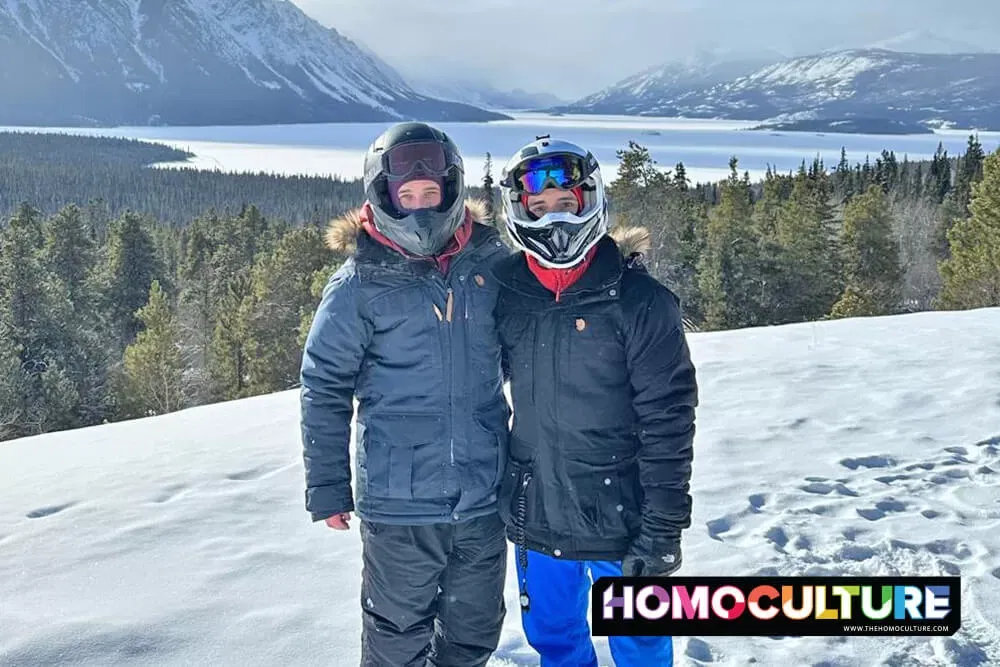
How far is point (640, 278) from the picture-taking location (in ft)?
9.04

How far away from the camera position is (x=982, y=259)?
83.8 feet

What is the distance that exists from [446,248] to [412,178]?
11.3 inches

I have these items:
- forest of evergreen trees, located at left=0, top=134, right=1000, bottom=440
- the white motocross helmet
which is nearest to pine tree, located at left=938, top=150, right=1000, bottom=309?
forest of evergreen trees, located at left=0, top=134, right=1000, bottom=440

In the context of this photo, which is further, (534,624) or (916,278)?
(916,278)

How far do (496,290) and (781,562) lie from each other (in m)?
2.37

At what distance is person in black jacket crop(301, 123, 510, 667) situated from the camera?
2.80 meters

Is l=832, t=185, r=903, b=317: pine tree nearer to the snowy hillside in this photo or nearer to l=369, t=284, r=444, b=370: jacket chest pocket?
the snowy hillside

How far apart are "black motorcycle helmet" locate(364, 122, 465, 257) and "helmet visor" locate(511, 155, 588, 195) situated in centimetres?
27

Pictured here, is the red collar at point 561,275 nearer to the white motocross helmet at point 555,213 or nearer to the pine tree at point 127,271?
the white motocross helmet at point 555,213

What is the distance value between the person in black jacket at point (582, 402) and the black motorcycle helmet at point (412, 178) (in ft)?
0.73

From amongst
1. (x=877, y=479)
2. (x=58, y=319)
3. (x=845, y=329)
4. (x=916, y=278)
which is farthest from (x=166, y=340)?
(x=916, y=278)

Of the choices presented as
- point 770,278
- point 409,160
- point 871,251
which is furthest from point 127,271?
point 409,160

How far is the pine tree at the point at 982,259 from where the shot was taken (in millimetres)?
25297

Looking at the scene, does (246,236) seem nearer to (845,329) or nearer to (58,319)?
(58,319)
